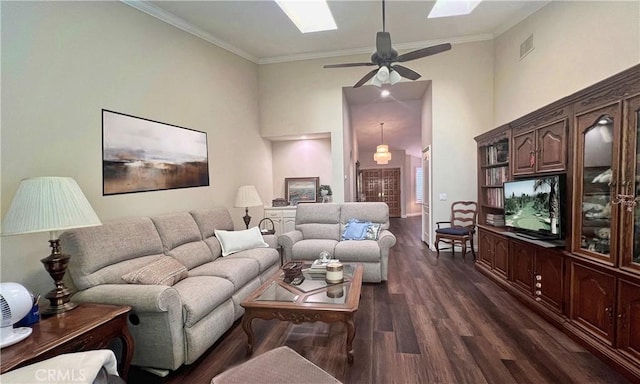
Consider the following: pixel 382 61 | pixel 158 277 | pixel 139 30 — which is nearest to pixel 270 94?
pixel 139 30

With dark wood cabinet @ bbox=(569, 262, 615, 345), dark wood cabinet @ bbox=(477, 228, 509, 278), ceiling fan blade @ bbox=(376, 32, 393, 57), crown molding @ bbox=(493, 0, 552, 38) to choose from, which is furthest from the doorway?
dark wood cabinet @ bbox=(569, 262, 615, 345)

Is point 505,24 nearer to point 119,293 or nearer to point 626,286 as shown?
point 626,286

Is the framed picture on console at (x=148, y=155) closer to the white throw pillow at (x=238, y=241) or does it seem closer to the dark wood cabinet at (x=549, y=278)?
the white throw pillow at (x=238, y=241)

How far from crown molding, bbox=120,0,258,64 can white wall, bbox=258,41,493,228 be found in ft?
3.99


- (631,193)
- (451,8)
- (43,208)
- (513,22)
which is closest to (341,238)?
(631,193)

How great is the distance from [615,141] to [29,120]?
4428 mm

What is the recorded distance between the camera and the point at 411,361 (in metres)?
2.12

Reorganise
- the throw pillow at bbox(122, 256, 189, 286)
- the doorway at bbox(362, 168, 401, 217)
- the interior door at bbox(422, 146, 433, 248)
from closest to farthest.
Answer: the throw pillow at bbox(122, 256, 189, 286) → the interior door at bbox(422, 146, 433, 248) → the doorway at bbox(362, 168, 401, 217)

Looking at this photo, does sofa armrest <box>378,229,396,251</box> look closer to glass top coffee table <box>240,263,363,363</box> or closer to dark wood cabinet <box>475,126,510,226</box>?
glass top coffee table <box>240,263,363,363</box>

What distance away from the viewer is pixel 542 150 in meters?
2.92

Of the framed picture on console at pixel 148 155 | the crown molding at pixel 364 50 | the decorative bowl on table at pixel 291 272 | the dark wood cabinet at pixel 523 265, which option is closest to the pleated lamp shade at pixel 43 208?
the framed picture on console at pixel 148 155

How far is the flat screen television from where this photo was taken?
2.62 meters

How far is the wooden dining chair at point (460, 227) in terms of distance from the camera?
475cm

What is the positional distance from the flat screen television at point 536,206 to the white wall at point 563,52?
128cm
